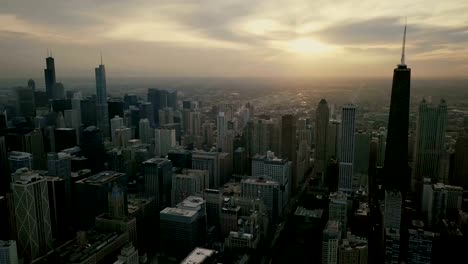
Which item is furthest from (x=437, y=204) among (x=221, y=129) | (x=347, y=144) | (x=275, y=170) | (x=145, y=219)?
(x=221, y=129)

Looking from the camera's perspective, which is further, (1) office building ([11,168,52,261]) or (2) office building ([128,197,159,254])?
(2) office building ([128,197,159,254])

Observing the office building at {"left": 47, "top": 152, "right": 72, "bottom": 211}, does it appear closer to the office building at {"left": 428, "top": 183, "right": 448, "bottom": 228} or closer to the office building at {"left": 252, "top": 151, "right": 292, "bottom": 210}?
the office building at {"left": 252, "top": 151, "right": 292, "bottom": 210}

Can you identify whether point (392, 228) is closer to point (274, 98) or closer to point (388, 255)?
point (388, 255)

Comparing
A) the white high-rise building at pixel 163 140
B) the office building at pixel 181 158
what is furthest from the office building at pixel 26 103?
the office building at pixel 181 158

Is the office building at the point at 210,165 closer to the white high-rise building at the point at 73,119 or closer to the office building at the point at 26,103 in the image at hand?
the white high-rise building at the point at 73,119

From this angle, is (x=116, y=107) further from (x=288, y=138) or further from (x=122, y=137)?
(x=288, y=138)

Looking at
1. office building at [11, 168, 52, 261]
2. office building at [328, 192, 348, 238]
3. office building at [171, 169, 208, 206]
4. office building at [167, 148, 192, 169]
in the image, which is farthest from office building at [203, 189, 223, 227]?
office building at [11, 168, 52, 261]
